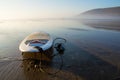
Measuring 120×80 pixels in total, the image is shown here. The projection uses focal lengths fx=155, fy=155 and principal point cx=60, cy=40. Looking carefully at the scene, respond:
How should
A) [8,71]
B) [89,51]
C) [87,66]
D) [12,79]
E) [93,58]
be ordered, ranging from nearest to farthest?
[12,79] < [8,71] < [87,66] < [93,58] < [89,51]

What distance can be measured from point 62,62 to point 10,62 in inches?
124

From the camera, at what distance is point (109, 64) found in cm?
896

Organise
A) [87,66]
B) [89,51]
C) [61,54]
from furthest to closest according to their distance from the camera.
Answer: [89,51] < [61,54] < [87,66]

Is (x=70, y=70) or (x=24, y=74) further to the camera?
(x=70, y=70)

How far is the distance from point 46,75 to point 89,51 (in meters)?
4.88

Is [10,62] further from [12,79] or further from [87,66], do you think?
[87,66]

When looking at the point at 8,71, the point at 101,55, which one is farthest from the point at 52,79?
the point at 101,55

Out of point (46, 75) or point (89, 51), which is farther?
point (89, 51)

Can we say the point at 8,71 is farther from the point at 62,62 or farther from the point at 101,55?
the point at 101,55

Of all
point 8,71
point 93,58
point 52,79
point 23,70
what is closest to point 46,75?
point 52,79

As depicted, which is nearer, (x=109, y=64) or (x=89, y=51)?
(x=109, y=64)

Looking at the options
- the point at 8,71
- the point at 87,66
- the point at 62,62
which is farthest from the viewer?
the point at 62,62

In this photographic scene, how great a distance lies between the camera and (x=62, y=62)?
9.27 meters

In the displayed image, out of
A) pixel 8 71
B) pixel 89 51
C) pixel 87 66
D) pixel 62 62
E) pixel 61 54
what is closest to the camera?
pixel 8 71
